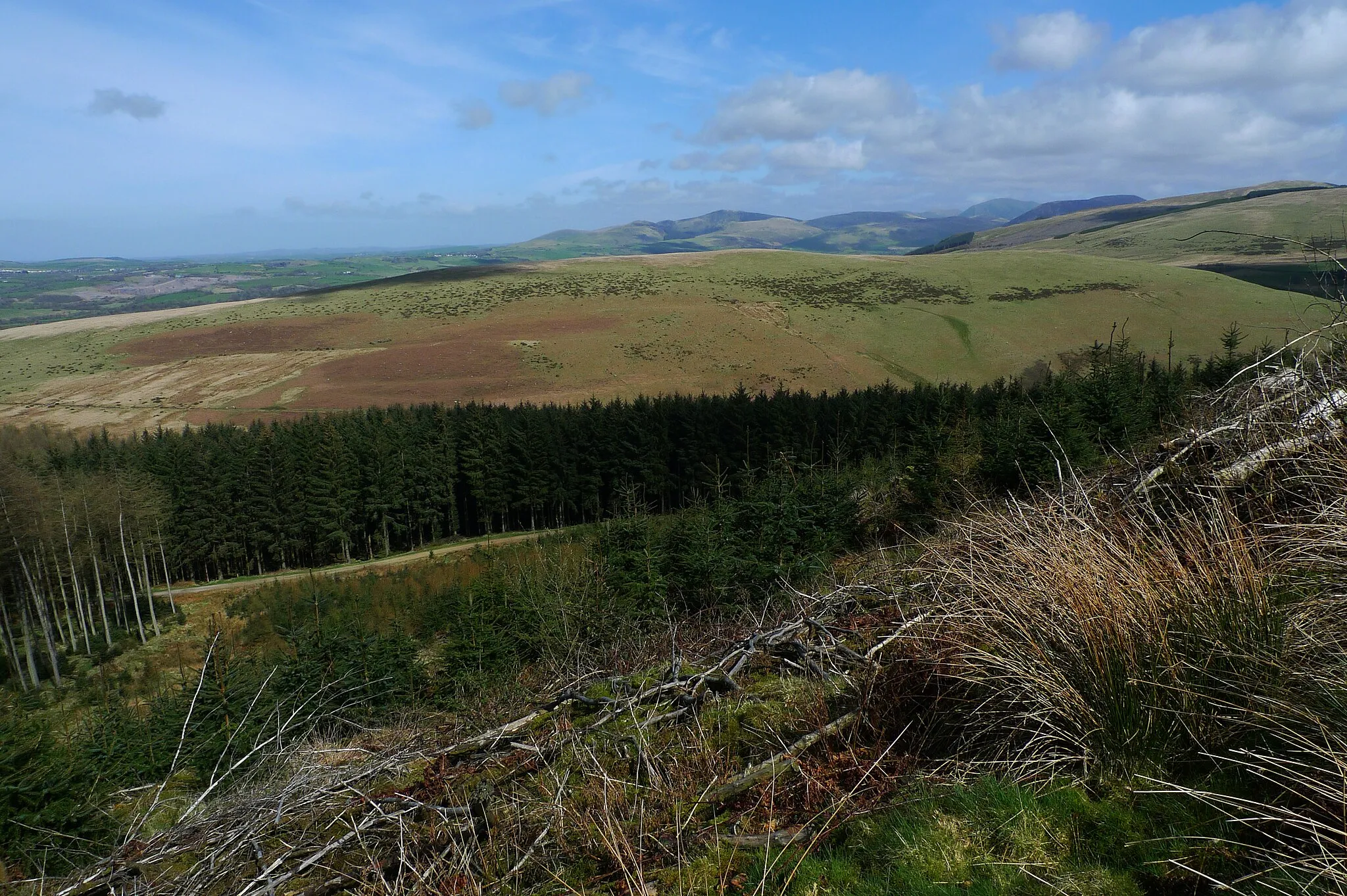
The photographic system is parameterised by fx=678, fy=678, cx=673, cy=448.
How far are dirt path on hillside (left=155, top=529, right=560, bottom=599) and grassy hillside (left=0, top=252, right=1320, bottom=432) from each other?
983 inches

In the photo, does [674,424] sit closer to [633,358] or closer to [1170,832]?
[633,358]

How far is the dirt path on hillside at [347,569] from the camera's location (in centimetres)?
4528

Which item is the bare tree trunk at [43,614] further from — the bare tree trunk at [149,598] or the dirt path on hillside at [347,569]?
the dirt path on hillside at [347,569]

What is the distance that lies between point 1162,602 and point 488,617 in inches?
764

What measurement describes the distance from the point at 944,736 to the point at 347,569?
5142 centimetres

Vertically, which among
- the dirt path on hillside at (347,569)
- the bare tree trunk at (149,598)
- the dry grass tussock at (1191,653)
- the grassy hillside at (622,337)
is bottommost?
the dirt path on hillside at (347,569)

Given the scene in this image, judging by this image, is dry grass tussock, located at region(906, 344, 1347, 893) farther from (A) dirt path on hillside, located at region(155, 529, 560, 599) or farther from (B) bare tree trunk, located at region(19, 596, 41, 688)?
(A) dirt path on hillside, located at region(155, 529, 560, 599)

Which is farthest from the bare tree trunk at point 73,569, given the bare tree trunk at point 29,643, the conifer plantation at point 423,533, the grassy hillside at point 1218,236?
the grassy hillside at point 1218,236

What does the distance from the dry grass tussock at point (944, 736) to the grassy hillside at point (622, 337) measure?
71339 mm

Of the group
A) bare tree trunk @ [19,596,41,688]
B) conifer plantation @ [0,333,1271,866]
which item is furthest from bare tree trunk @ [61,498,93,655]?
bare tree trunk @ [19,596,41,688]

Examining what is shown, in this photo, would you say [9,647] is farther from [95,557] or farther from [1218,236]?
[1218,236]

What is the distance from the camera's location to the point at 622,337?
92.5m

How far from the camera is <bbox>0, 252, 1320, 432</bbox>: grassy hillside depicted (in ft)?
257

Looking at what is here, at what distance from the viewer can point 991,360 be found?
80.1 metres
